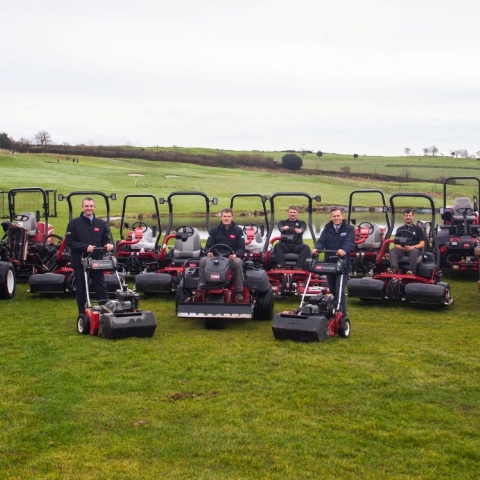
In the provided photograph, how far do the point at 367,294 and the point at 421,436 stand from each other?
275 inches

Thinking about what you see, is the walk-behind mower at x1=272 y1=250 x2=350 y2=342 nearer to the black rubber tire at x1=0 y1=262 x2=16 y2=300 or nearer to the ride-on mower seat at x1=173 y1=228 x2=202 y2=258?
the ride-on mower seat at x1=173 y1=228 x2=202 y2=258

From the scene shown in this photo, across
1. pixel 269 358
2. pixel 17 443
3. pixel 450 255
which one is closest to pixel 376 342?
pixel 269 358

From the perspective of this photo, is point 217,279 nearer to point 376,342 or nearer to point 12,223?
point 376,342

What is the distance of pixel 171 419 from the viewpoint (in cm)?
653

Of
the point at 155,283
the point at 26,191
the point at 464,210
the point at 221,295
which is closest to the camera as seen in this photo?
the point at 221,295

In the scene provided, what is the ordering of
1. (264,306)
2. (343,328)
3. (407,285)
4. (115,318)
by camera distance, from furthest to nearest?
(407,285) → (264,306) → (343,328) → (115,318)

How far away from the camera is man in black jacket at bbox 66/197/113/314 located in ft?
34.7

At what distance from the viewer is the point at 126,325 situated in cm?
970

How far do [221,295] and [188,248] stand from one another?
4092mm

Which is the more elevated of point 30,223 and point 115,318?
point 30,223

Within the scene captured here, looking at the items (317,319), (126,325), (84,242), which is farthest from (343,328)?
(84,242)

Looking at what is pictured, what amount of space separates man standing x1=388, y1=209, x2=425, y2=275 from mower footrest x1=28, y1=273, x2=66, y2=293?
6295 millimetres

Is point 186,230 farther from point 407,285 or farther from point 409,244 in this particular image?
point 407,285

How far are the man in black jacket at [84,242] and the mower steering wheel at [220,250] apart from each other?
1.85 m
